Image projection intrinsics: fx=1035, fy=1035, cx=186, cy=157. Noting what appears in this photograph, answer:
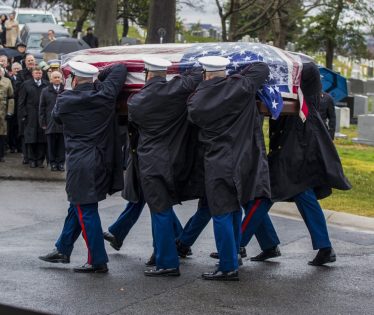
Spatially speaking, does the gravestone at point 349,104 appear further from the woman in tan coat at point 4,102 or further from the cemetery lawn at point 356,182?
the woman in tan coat at point 4,102

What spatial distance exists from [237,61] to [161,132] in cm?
91

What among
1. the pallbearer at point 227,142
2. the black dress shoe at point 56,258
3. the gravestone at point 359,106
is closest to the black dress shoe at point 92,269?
the black dress shoe at point 56,258

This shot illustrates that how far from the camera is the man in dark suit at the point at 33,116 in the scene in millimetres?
16438

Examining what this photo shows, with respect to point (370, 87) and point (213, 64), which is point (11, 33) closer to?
point (370, 87)

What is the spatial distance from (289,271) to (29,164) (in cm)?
828

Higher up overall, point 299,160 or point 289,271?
point 299,160

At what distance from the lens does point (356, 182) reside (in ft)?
50.4

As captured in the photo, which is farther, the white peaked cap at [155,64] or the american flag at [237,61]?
the american flag at [237,61]

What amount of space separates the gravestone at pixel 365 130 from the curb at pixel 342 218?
896 centimetres

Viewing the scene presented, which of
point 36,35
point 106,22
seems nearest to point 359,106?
point 106,22

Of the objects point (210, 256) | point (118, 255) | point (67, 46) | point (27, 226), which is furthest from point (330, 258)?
point (67, 46)

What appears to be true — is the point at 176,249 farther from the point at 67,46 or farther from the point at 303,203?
the point at 67,46

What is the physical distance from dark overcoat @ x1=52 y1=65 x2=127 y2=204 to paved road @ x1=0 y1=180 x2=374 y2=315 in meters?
0.75

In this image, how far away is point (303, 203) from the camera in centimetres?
930
